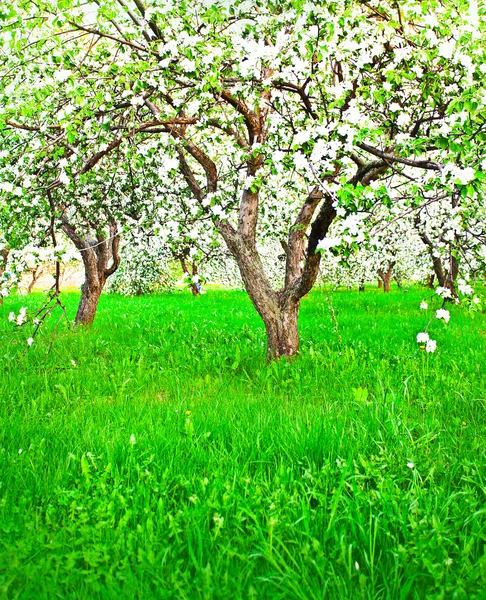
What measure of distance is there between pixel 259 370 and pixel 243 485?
2889mm

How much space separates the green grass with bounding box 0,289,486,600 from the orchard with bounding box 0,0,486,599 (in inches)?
0.8

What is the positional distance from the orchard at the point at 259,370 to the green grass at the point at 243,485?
0.02 meters

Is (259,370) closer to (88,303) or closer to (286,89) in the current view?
(286,89)

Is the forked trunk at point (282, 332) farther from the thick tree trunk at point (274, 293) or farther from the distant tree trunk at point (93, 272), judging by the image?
the distant tree trunk at point (93, 272)

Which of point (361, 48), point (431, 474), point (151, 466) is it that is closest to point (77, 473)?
point (151, 466)

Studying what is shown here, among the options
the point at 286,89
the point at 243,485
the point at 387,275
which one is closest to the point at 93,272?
the point at 286,89

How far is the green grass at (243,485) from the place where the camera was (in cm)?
218

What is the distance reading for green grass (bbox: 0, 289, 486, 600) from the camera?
218 cm

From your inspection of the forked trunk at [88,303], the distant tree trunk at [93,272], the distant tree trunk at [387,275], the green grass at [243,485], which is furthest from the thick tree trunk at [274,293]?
the distant tree trunk at [387,275]

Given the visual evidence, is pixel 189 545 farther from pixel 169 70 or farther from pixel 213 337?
pixel 213 337

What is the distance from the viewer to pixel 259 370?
5770 millimetres

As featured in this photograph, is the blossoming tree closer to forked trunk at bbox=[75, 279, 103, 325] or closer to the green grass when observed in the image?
the green grass

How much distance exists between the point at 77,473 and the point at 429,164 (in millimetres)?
3892

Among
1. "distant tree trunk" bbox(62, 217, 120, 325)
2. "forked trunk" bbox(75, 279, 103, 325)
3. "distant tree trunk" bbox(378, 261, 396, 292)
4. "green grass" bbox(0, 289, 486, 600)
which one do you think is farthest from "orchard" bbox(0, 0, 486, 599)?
"distant tree trunk" bbox(378, 261, 396, 292)
